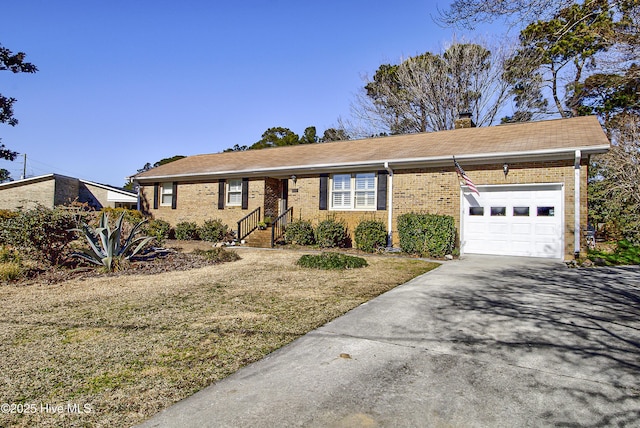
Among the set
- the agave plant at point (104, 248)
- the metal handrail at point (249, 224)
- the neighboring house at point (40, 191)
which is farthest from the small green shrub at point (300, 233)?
the neighboring house at point (40, 191)

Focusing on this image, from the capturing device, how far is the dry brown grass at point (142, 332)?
254cm

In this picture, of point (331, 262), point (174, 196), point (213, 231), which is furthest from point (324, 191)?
point (174, 196)

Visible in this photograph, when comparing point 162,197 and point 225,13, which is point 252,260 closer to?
point 225,13

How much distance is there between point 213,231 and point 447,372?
12.8 metres

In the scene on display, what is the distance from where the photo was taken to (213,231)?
14594mm

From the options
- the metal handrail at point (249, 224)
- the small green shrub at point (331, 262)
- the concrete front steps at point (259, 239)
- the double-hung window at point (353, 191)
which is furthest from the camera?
the metal handrail at point (249, 224)

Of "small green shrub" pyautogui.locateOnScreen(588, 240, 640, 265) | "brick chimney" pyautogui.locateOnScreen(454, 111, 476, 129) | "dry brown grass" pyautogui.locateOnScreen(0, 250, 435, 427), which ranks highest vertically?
"brick chimney" pyautogui.locateOnScreen(454, 111, 476, 129)

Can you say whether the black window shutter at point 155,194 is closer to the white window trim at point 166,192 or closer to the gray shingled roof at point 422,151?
the white window trim at point 166,192

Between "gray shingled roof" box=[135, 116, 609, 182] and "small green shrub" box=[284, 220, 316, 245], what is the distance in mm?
2104

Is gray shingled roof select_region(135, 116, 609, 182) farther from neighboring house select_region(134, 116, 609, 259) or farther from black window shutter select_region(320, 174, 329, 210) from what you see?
black window shutter select_region(320, 174, 329, 210)

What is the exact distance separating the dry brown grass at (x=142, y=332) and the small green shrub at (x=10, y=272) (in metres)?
0.59

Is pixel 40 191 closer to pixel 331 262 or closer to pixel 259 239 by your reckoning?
pixel 259 239

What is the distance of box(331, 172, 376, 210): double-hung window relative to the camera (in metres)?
12.8

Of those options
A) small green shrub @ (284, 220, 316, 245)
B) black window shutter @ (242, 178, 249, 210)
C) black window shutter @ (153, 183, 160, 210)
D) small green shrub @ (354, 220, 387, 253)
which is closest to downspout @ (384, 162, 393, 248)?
small green shrub @ (354, 220, 387, 253)
